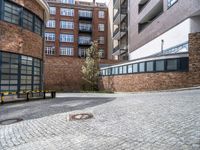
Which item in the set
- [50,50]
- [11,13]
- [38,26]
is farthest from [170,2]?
[50,50]

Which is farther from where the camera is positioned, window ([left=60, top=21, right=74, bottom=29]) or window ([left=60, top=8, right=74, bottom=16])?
window ([left=60, top=8, right=74, bottom=16])

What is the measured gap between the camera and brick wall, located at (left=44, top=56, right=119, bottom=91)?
28766 mm

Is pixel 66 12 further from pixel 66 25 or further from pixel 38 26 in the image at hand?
pixel 38 26

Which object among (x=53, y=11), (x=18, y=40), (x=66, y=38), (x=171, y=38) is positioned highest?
(x=53, y=11)

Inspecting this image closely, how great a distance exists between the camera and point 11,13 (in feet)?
45.1

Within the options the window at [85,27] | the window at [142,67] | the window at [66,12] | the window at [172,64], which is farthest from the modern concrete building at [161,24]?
the window at [66,12]

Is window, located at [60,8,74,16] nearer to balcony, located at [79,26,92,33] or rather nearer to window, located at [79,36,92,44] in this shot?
balcony, located at [79,26,92,33]

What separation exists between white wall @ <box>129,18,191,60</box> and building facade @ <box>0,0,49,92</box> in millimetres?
13576

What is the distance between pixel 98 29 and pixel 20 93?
34.8 meters

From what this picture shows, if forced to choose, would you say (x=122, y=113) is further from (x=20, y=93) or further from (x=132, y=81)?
(x=132, y=81)

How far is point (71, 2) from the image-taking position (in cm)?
4578

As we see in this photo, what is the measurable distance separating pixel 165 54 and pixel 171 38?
4.44 meters

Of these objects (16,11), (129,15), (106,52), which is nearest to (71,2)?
(106,52)

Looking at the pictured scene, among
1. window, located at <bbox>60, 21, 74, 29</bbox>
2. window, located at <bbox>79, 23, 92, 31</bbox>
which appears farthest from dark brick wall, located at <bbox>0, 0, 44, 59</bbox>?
window, located at <bbox>79, 23, 92, 31</bbox>
